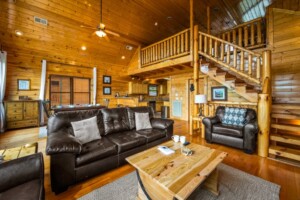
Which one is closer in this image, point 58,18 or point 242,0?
point 58,18

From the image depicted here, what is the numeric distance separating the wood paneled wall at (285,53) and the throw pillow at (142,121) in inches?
155

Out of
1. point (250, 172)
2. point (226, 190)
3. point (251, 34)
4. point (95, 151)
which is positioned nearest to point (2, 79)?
point (95, 151)

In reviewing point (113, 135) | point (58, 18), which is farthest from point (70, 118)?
point (58, 18)

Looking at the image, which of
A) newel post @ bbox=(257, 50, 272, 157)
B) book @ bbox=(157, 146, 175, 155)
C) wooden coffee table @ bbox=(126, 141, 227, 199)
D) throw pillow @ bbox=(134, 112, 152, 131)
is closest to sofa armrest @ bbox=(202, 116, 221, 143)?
newel post @ bbox=(257, 50, 272, 157)

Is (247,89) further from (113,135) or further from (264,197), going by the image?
(113,135)

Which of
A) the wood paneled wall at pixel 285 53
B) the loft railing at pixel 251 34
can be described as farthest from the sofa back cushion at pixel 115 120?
the loft railing at pixel 251 34

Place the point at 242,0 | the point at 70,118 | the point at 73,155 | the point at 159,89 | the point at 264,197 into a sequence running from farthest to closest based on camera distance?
the point at 159,89 → the point at 242,0 → the point at 70,118 → the point at 73,155 → the point at 264,197

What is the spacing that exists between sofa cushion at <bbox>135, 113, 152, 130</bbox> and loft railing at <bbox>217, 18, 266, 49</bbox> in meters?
4.18

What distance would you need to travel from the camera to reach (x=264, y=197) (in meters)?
1.59

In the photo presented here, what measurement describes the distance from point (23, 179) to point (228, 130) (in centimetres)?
340

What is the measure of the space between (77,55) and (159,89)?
5427 millimetres

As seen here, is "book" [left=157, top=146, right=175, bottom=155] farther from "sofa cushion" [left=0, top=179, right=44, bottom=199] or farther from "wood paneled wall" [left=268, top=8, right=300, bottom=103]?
"wood paneled wall" [left=268, top=8, right=300, bottom=103]

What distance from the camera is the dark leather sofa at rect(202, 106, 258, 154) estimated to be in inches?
107

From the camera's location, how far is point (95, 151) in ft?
6.42
